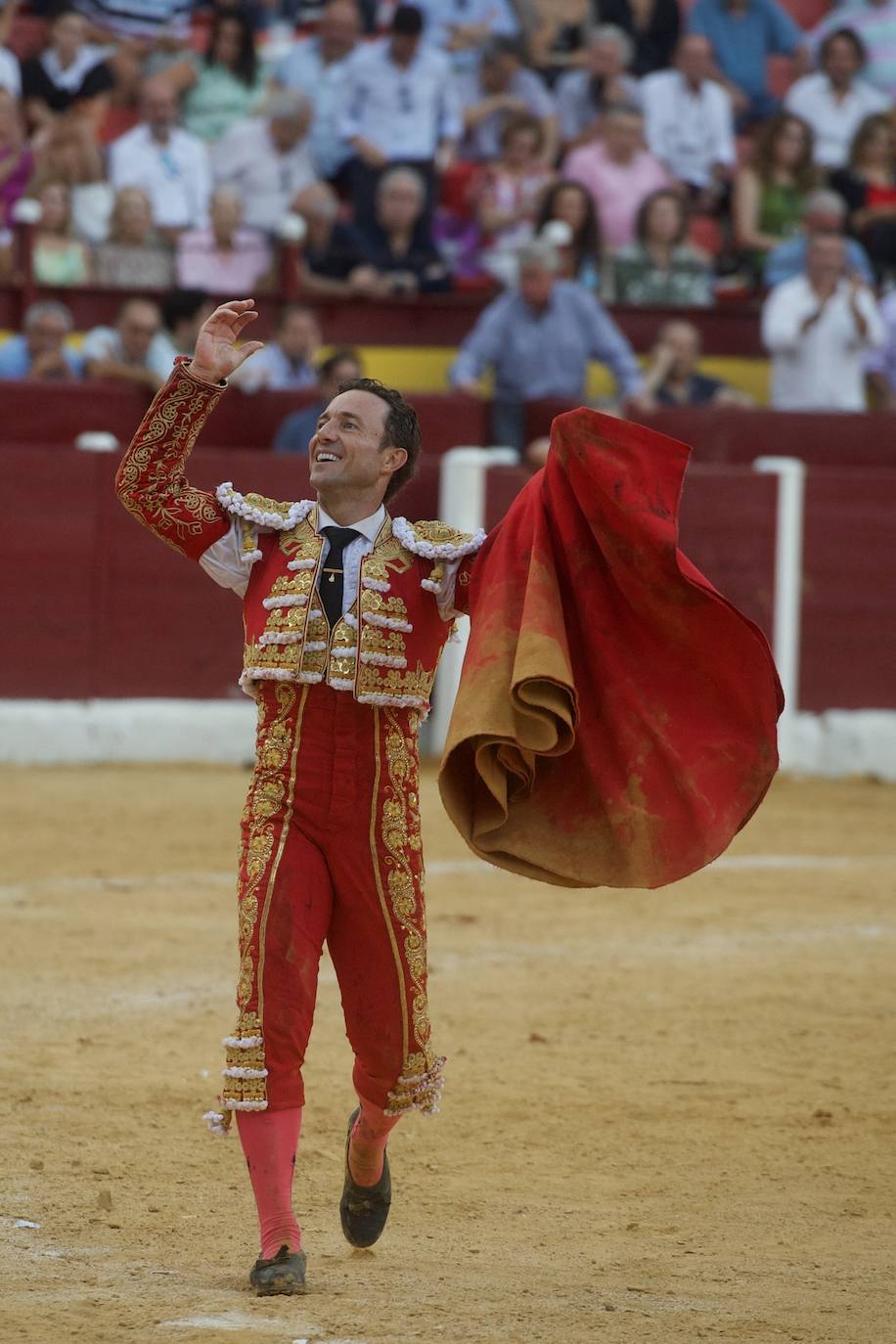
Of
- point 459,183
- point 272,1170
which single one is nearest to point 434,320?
point 459,183

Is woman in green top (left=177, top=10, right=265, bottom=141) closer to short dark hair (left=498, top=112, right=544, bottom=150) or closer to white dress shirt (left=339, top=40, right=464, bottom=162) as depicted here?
white dress shirt (left=339, top=40, right=464, bottom=162)

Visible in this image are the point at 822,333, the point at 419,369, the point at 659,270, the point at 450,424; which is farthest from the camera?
the point at 659,270

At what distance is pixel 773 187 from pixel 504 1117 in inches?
304

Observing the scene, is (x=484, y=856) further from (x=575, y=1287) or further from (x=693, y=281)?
(x=693, y=281)

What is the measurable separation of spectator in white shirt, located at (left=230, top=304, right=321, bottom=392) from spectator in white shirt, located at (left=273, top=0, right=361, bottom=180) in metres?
1.38

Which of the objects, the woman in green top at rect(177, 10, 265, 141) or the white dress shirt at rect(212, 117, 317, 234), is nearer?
the white dress shirt at rect(212, 117, 317, 234)

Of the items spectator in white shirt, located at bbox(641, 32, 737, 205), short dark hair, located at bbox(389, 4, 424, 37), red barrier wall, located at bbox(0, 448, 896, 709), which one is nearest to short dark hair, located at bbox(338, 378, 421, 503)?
red barrier wall, located at bbox(0, 448, 896, 709)

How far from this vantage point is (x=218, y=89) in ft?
36.0

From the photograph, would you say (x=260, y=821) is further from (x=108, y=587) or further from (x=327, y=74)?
(x=327, y=74)

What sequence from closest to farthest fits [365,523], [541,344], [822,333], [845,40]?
[365,523]
[541,344]
[822,333]
[845,40]

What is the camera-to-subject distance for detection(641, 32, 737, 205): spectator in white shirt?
Result: 11641 millimetres

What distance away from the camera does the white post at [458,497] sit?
9703 millimetres

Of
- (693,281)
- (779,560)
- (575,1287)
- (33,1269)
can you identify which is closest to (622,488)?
(575,1287)

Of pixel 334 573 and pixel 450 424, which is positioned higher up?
pixel 334 573
